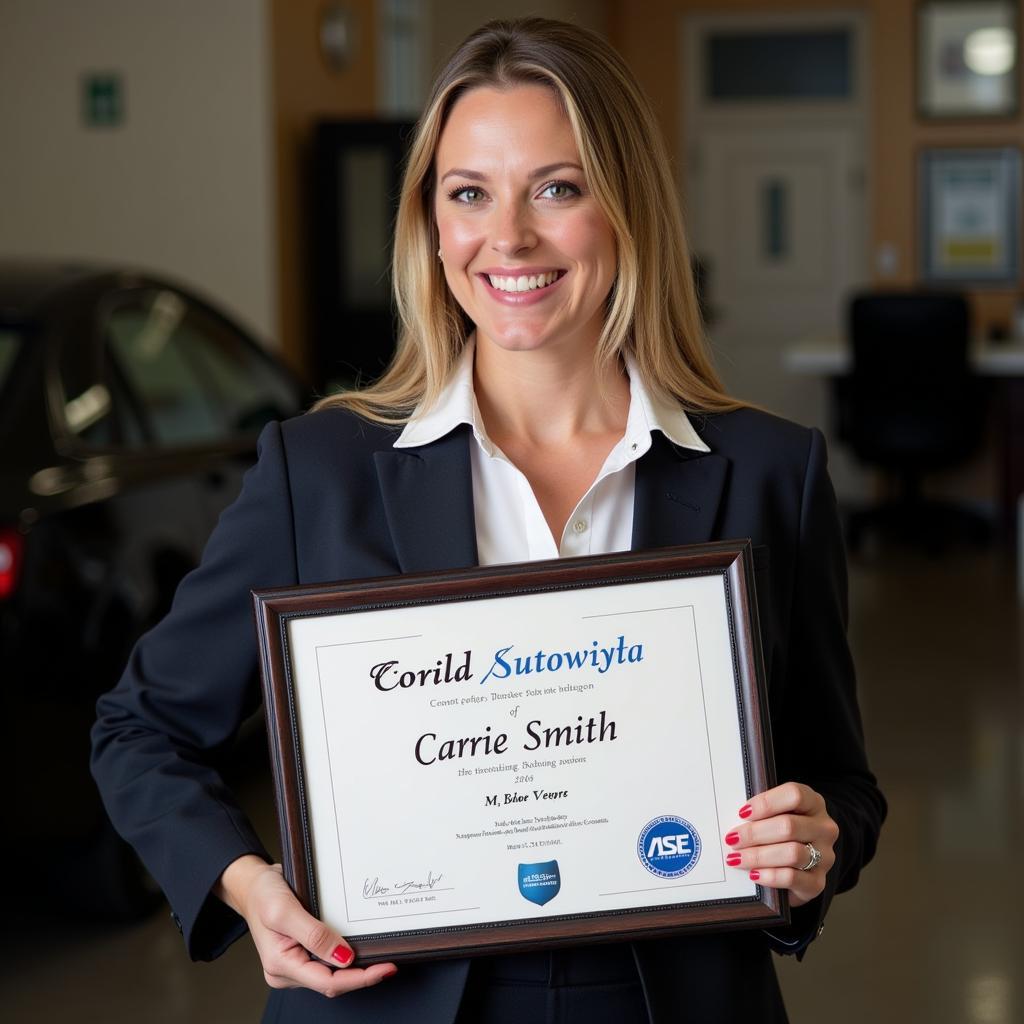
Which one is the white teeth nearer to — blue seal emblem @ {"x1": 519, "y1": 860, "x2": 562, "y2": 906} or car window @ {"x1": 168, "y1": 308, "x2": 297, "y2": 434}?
blue seal emblem @ {"x1": 519, "y1": 860, "x2": 562, "y2": 906}

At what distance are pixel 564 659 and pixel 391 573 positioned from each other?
0.70ft

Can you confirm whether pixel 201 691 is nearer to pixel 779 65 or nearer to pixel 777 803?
pixel 777 803

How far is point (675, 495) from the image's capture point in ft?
4.65

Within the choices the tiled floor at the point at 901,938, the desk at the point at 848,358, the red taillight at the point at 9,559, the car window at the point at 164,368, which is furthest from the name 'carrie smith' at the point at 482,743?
the desk at the point at 848,358

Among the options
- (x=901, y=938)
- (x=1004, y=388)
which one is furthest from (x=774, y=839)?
(x=1004, y=388)

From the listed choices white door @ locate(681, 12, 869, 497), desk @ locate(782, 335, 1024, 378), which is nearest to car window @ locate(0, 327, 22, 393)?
desk @ locate(782, 335, 1024, 378)

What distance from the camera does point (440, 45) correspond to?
8.62 m

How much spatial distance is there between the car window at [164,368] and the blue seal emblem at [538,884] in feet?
8.14

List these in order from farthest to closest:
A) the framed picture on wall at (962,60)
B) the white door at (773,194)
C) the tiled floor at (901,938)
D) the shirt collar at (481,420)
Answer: the white door at (773,194) < the framed picture on wall at (962,60) < the tiled floor at (901,938) < the shirt collar at (481,420)

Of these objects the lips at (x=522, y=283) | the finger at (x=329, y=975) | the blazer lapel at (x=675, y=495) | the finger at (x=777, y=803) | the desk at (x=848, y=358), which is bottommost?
the finger at (x=329, y=975)

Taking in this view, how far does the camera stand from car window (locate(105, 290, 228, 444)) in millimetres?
3551

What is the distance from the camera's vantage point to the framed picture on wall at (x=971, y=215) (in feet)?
32.3

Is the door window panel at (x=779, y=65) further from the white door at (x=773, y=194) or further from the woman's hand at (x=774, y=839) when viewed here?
the woman's hand at (x=774, y=839)

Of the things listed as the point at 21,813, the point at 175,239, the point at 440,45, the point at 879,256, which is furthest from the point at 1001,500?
the point at 21,813
